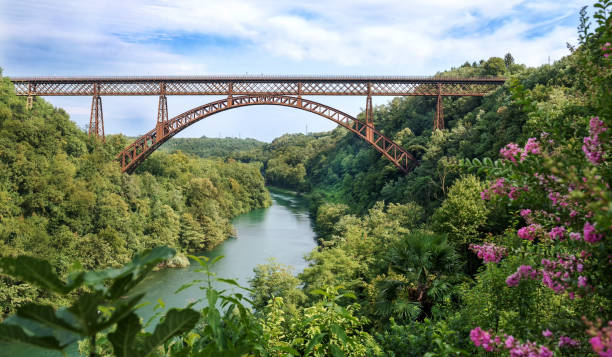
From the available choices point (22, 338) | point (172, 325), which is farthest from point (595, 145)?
point (22, 338)

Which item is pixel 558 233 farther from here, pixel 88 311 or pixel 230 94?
pixel 230 94

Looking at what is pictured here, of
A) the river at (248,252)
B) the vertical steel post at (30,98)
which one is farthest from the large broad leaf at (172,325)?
the vertical steel post at (30,98)

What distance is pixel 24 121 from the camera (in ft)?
61.2

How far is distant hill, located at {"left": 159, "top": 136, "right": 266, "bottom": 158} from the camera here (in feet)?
270

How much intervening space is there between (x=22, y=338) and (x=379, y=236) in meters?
13.6

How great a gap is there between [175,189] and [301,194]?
945 inches

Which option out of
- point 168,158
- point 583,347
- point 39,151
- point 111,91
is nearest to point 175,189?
point 168,158

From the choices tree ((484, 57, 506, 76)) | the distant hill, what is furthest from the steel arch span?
A: the distant hill

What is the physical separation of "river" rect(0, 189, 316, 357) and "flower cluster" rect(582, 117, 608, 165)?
9.36 m

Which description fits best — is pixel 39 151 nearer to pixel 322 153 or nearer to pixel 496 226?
pixel 496 226

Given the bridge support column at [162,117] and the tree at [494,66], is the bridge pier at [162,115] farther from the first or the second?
the tree at [494,66]

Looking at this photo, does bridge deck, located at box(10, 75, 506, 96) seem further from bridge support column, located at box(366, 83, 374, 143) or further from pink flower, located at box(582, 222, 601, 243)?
pink flower, located at box(582, 222, 601, 243)

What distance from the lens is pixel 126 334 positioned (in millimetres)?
842

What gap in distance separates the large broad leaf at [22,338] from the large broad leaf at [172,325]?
179mm
